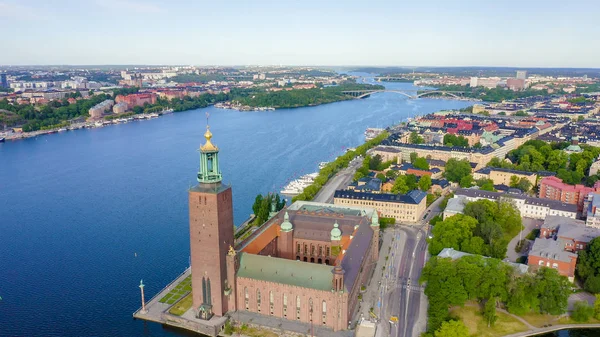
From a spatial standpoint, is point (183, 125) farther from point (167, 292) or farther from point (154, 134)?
point (167, 292)

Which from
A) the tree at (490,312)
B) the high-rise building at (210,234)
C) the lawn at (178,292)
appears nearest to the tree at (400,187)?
the tree at (490,312)

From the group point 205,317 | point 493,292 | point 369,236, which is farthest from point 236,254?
point 493,292

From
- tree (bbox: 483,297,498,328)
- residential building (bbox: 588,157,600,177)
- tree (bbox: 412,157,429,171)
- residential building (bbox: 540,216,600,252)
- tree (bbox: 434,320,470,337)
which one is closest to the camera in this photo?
tree (bbox: 434,320,470,337)

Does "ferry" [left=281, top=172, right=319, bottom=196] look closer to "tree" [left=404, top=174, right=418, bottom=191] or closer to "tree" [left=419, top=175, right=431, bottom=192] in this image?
"tree" [left=404, top=174, right=418, bottom=191]

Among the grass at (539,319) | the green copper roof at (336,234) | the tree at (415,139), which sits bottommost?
the grass at (539,319)

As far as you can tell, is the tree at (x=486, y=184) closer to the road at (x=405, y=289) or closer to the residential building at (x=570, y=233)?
the residential building at (x=570, y=233)

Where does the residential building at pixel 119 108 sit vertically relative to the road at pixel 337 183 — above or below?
A: above

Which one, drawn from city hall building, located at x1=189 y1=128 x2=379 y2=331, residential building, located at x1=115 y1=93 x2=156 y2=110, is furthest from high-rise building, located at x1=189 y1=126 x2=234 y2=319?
residential building, located at x1=115 y1=93 x2=156 y2=110
